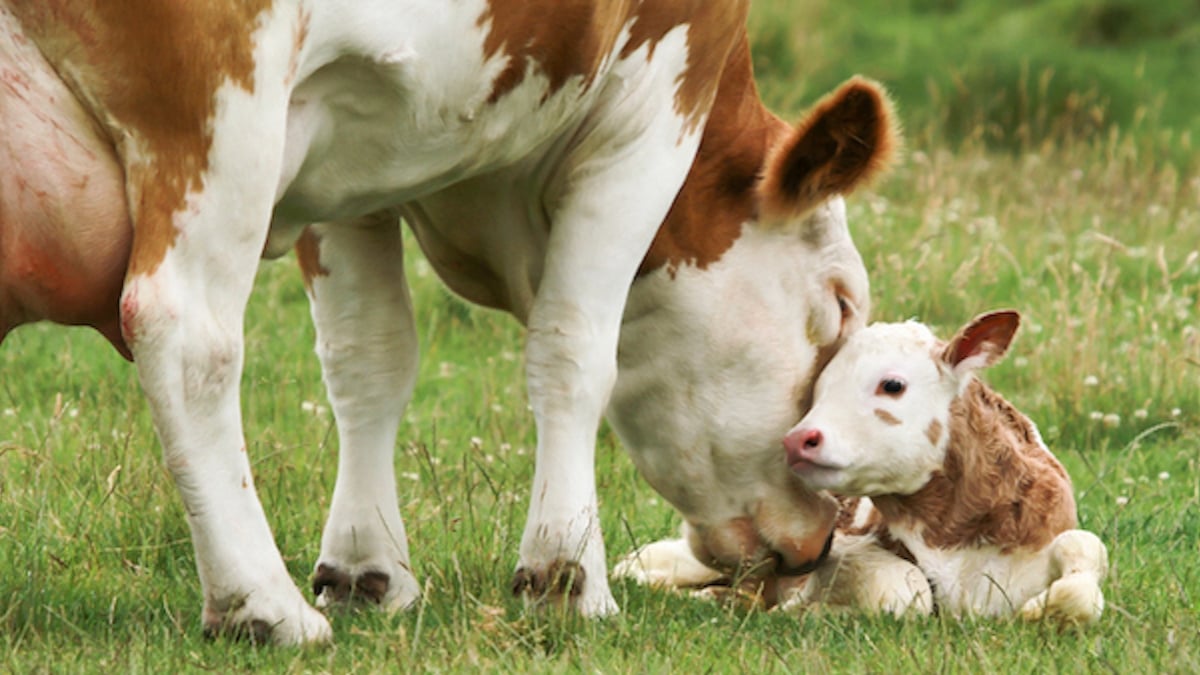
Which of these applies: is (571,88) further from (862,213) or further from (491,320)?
(862,213)

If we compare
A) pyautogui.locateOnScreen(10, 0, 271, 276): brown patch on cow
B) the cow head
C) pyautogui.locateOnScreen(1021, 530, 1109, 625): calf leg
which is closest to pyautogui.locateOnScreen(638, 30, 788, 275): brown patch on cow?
the cow head

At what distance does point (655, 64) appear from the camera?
4.87 meters

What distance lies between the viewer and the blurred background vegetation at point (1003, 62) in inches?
496

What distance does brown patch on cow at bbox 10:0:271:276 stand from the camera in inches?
150

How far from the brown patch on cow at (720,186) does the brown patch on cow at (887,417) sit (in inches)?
23.5

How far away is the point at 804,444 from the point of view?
4.98 meters

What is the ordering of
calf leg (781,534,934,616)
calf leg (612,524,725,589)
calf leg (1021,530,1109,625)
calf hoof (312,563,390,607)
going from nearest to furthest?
calf leg (1021,530,1109,625)
calf leg (781,534,934,616)
calf hoof (312,563,390,607)
calf leg (612,524,725,589)

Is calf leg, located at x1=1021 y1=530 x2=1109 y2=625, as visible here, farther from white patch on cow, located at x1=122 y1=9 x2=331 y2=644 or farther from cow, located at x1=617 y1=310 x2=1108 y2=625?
white patch on cow, located at x1=122 y1=9 x2=331 y2=644

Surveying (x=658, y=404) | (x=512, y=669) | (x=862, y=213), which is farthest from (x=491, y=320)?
(x=512, y=669)

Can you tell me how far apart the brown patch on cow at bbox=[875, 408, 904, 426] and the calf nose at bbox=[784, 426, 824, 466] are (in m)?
0.16

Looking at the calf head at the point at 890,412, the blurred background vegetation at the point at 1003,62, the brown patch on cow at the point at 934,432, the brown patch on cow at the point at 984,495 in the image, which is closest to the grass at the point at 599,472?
the brown patch on cow at the point at 984,495

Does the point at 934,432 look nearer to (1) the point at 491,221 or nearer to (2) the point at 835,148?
(2) the point at 835,148

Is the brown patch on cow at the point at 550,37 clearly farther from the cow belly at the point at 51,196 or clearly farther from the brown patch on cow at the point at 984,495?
the brown patch on cow at the point at 984,495

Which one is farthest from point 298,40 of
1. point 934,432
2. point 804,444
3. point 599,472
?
point 599,472
